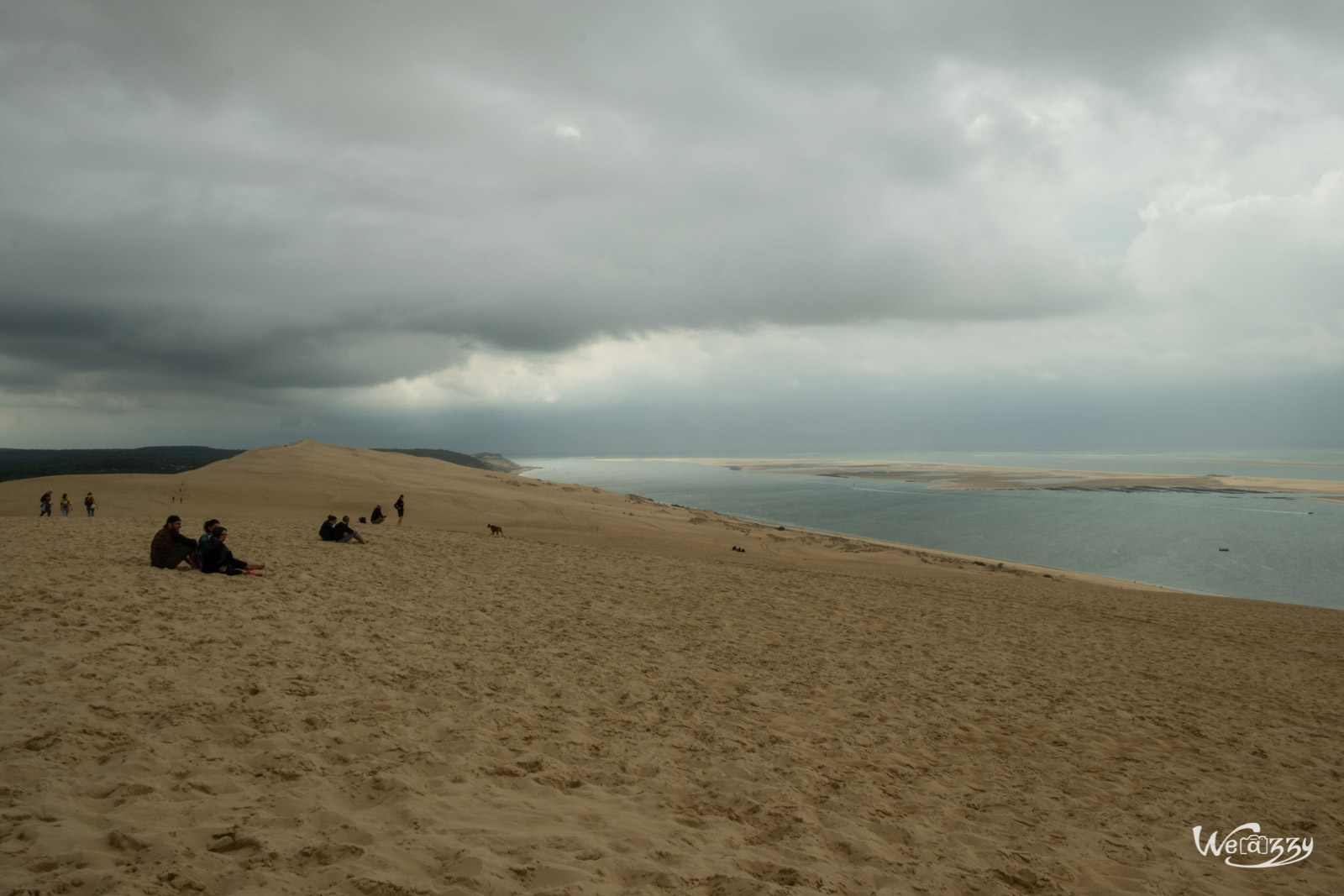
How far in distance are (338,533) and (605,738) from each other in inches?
488

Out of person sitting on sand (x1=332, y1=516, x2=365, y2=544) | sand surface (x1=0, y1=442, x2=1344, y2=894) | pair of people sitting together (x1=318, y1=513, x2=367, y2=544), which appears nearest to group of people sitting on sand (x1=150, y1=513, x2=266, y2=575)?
sand surface (x1=0, y1=442, x2=1344, y2=894)

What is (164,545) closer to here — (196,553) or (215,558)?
(196,553)

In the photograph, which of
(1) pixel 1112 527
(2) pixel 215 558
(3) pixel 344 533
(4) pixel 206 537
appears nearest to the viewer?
(2) pixel 215 558

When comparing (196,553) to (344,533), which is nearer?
(196,553)

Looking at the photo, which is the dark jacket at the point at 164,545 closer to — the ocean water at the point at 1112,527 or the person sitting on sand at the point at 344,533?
the person sitting on sand at the point at 344,533

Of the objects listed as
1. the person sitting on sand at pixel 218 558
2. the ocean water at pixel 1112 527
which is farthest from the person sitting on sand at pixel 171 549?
the ocean water at pixel 1112 527

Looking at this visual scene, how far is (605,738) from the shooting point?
7.22 m

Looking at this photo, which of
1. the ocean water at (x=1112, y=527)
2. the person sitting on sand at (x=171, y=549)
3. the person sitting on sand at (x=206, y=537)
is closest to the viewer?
the person sitting on sand at (x=171, y=549)

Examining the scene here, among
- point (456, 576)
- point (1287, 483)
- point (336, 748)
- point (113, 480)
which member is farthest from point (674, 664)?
point (1287, 483)

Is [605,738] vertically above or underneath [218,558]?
underneath

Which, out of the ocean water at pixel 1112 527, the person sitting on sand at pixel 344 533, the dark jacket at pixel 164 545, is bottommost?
the ocean water at pixel 1112 527

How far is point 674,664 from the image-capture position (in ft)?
32.9

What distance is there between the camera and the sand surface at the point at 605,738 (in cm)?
467

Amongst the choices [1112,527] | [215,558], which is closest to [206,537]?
[215,558]
